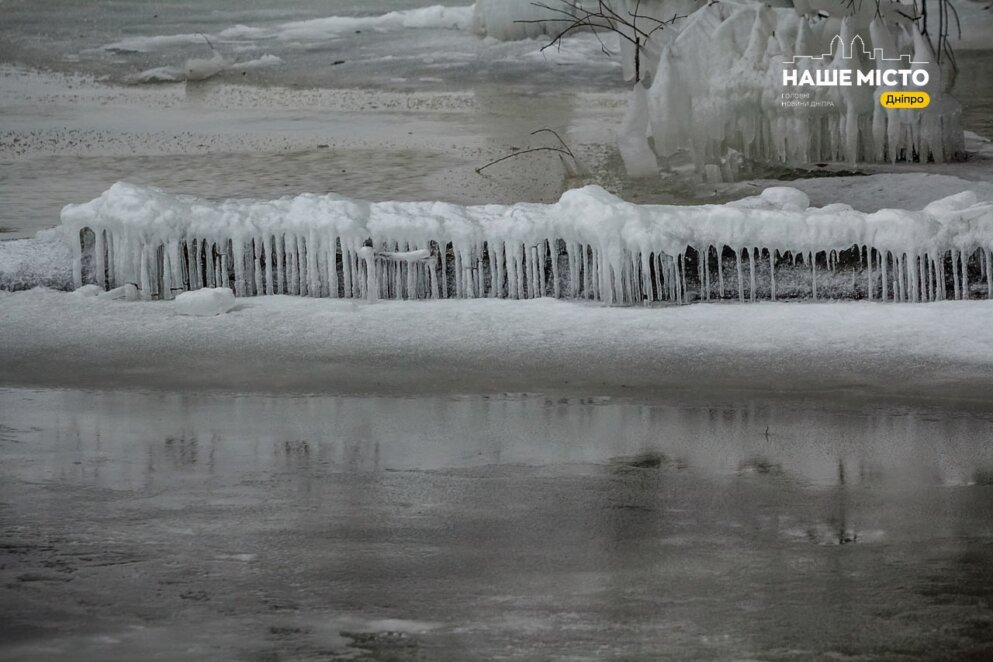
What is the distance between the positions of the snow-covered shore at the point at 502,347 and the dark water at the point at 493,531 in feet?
1.38

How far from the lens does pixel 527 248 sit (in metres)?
7.41

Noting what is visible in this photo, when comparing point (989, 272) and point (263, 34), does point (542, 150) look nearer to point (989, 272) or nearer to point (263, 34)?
point (263, 34)

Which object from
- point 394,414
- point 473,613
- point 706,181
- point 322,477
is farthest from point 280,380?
point 706,181

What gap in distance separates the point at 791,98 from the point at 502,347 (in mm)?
3083

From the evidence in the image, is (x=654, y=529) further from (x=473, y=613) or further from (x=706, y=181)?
(x=706, y=181)

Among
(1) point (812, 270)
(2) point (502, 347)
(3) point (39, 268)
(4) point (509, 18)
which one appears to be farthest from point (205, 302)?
(1) point (812, 270)

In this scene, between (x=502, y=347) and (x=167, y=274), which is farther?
(x=167, y=274)

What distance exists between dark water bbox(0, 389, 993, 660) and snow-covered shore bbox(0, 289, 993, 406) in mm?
421

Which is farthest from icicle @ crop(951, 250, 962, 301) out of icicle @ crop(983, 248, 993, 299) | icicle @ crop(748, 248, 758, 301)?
icicle @ crop(748, 248, 758, 301)

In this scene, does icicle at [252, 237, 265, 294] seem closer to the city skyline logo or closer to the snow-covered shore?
the snow-covered shore

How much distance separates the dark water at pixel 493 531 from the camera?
3.05m

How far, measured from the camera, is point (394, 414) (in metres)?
5.33

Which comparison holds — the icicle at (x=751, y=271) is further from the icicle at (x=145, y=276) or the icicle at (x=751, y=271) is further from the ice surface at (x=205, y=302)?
the icicle at (x=145, y=276)

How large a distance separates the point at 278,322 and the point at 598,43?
115 inches
